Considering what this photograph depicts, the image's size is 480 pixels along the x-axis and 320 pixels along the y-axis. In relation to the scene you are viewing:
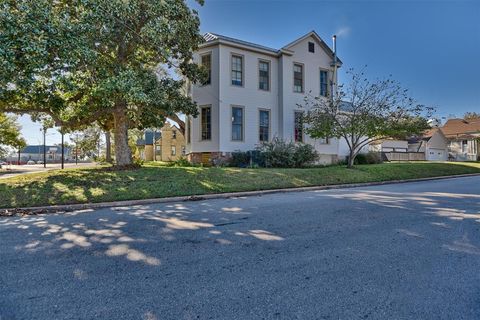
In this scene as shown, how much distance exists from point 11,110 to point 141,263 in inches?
480

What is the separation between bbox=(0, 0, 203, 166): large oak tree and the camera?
873 centimetres

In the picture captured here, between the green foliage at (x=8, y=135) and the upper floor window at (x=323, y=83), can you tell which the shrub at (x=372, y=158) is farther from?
the green foliage at (x=8, y=135)

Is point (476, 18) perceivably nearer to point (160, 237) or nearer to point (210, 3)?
point (210, 3)

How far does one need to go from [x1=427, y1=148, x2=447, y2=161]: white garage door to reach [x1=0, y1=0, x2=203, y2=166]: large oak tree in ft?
119

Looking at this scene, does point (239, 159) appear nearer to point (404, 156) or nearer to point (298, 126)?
point (298, 126)

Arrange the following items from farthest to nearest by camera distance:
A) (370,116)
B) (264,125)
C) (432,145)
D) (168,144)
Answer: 1. (168,144)
2. (432,145)
3. (264,125)
4. (370,116)

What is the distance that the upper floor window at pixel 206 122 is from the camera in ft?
60.2

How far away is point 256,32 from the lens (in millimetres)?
19547

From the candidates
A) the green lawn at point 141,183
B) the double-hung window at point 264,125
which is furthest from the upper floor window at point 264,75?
the green lawn at point 141,183

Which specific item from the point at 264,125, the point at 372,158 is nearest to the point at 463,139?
the point at 372,158

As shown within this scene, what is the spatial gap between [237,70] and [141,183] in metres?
11.1

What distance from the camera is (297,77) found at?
2056 centimetres

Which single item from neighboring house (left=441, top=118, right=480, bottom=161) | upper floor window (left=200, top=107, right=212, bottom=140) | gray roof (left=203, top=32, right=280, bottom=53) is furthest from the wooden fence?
upper floor window (left=200, top=107, right=212, bottom=140)

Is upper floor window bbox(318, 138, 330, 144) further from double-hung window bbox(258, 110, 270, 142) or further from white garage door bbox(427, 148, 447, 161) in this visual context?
white garage door bbox(427, 148, 447, 161)
